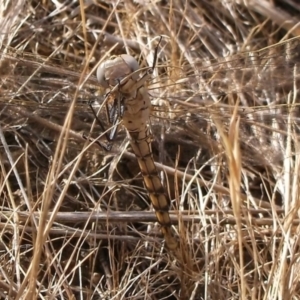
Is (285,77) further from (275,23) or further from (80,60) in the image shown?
(80,60)

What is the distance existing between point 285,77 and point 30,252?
0.78 metres

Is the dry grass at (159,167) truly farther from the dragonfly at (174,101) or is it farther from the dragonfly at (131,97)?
the dragonfly at (131,97)

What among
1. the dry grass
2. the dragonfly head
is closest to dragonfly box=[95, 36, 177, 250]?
the dragonfly head

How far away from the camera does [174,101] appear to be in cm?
161

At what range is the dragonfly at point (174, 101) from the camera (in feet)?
4.19

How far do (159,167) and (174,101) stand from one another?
0.19 m

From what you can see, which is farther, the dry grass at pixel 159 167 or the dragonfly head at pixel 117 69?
the dry grass at pixel 159 167

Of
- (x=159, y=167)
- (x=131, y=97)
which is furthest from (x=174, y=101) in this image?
(x=131, y=97)

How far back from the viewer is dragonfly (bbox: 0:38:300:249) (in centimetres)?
128

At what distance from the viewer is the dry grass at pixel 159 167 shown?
1.43m

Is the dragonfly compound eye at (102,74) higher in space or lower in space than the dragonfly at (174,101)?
higher

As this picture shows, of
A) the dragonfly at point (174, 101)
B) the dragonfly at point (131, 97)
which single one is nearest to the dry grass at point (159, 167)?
the dragonfly at point (174, 101)

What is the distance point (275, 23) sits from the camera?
2.03 metres

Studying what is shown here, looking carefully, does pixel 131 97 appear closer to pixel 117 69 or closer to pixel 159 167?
pixel 117 69
